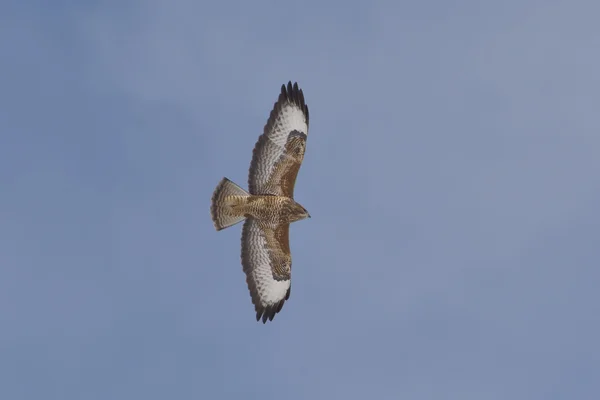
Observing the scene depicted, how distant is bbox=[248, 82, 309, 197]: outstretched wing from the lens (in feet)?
63.3

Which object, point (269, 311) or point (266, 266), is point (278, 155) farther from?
point (269, 311)

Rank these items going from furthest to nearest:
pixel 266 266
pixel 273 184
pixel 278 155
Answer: pixel 266 266 → pixel 273 184 → pixel 278 155

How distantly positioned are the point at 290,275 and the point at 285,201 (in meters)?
1.99

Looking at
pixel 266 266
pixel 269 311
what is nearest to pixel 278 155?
pixel 266 266

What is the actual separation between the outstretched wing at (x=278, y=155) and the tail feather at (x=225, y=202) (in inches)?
11.7

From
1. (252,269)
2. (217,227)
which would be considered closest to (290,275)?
(252,269)

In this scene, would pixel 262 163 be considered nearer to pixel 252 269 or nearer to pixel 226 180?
pixel 226 180

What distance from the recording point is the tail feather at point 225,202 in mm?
19391

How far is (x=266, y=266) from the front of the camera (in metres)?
20.5

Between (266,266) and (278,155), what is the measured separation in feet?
8.47

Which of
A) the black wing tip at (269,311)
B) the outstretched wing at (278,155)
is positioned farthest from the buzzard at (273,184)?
the black wing tip at (269,311)

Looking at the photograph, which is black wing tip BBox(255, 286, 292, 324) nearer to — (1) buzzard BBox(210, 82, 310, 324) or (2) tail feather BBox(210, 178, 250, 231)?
(1) buzzard BBox(210, 82, 310, 324)

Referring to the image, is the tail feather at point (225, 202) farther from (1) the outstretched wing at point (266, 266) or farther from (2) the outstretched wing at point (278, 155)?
(1) the outstretched wing at point (266, 266)

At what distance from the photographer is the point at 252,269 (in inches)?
804
